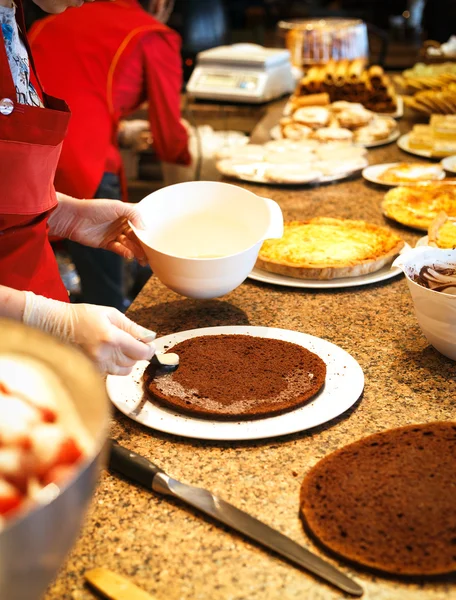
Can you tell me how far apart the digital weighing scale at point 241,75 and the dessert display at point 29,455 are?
11.1 feet

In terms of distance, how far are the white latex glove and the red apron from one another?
36 cm

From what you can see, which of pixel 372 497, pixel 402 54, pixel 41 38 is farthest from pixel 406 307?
pixel 402 54

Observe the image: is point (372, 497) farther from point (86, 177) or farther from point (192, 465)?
point (86, 177)

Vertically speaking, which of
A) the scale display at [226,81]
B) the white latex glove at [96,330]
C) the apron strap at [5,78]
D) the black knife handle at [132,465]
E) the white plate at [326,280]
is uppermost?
the apron strap at [5,78]

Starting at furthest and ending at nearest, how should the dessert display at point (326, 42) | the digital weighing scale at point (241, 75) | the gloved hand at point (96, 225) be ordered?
the dessert display at point (326, 42)
the digital weighing scale at point (241, 75)
the gloved hand at point (96, 225)

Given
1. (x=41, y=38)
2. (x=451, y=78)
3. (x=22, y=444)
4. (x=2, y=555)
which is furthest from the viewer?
(x=451, y=78)

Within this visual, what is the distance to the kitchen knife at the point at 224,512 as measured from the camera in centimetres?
87

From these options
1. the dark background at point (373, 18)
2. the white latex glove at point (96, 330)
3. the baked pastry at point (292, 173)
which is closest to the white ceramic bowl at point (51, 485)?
→ the white latex glove at point (96, 330)

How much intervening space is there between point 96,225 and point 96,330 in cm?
67

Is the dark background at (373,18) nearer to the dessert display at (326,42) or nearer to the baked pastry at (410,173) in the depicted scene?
the dessert display at (326,42)

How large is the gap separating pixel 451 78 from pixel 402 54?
10.2ft

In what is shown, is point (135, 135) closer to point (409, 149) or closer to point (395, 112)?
point (395, 112)

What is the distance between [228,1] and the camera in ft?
23.9

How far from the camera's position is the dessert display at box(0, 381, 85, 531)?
0.63 meters
